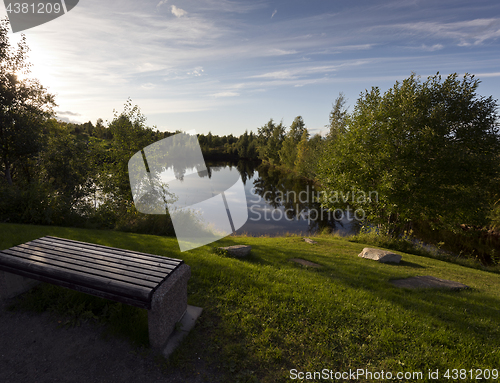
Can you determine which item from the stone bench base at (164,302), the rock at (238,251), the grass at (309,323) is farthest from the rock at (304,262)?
the stone bench base at (164,302)

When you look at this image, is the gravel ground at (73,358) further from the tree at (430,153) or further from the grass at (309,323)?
the tree at (430,153)

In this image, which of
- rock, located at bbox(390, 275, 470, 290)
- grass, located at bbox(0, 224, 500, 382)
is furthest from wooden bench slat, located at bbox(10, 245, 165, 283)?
rock, located at bbox(390, 275, 470, 290)

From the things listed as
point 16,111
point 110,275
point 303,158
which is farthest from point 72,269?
point 303,158

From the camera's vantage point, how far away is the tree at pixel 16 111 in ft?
53.8

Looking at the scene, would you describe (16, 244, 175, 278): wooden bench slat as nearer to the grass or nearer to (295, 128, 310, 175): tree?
the grass

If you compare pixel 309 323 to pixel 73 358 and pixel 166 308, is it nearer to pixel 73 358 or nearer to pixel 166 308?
pixel 166 308

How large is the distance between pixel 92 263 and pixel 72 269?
0.28 metres

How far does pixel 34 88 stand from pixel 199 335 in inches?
966

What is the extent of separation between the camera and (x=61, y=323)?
370cm

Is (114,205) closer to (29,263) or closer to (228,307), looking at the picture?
(29,263)

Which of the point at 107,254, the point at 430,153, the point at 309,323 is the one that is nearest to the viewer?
the point at 309,323

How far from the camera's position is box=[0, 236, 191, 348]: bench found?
3201mm

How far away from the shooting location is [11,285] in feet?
13.9

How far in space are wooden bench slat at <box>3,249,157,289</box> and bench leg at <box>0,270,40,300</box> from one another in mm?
477
